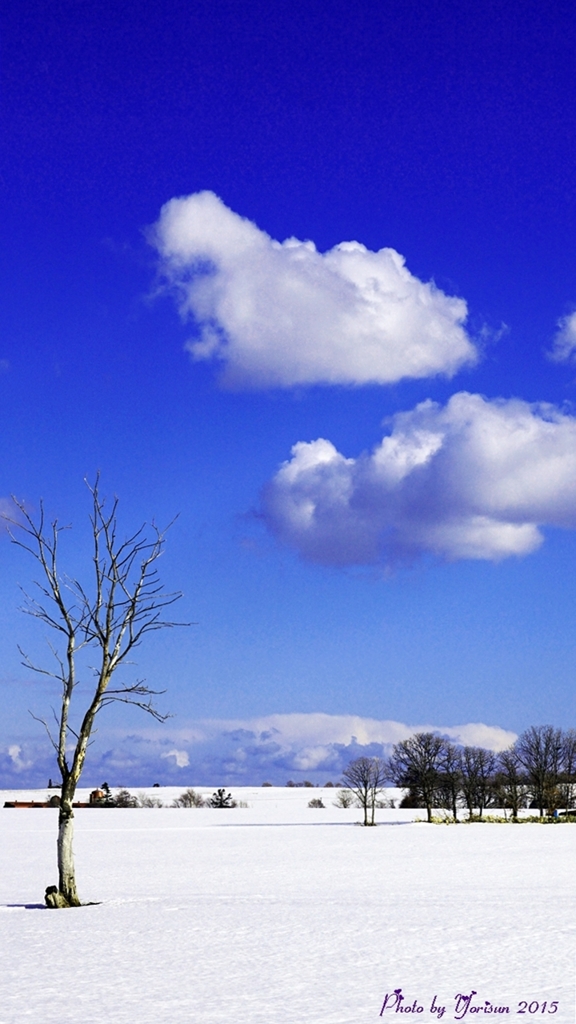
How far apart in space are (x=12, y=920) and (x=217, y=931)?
568cm

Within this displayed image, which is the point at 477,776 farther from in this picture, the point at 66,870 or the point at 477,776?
the point at 66,870

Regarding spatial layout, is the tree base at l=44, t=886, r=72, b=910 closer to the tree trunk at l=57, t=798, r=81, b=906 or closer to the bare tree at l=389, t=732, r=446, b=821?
the tree trunk at l=57, t=798, r=81, b=906

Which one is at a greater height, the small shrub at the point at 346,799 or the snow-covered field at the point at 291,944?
the small shrub at the point at 346,799

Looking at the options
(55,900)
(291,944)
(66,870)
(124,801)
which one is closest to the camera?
(291,944)

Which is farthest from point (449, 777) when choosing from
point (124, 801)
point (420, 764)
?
point (124, 801)

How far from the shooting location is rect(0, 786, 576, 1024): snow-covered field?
12117mm

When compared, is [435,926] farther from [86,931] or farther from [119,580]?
[119,580]

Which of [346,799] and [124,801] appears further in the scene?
[124,801]

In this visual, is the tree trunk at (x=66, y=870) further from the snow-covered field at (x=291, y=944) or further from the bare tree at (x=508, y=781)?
the bare tree at (x=508, y=781)

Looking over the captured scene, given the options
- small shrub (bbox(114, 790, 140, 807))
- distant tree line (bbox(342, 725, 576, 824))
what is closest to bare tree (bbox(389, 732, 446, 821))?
distant tree line (bbox(342, 725, 576, 824))

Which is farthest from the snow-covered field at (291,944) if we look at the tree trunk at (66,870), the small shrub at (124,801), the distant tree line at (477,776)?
the small shrub at (124,801)

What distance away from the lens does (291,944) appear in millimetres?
16812

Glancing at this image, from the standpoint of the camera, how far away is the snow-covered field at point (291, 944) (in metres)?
12.1

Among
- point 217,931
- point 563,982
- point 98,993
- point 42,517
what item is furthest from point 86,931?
point 42,517
